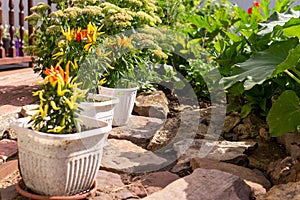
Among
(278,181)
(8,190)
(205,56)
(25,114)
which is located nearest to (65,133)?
(8,190)

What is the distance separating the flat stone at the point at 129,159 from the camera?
88.7 inches

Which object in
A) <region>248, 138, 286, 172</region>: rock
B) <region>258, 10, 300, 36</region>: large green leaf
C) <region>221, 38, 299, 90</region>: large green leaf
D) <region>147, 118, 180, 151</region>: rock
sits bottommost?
<region>248, 138, 286, 172</region>: rock

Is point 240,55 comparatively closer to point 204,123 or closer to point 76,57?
point 204,123

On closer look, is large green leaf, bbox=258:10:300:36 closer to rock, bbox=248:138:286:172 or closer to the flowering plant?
rock, bbox=248:138:286:172

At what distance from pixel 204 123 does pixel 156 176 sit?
0.82m

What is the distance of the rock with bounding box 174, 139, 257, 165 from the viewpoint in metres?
2.35

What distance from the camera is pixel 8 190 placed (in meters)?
1.94

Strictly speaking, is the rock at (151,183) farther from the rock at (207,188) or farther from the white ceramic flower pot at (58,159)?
the white ceramic flower pot at (58,159)

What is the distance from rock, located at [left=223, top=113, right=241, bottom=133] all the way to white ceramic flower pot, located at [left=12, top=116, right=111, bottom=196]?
3.79ft

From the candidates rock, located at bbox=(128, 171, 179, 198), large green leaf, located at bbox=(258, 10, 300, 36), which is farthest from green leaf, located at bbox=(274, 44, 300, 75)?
rock, located at bbox=(128, 171, 179, 198)

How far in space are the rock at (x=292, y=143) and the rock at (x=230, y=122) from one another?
0.36 meters

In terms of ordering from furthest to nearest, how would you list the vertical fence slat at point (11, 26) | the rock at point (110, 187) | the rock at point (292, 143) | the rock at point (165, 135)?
1. the vertical fence slat at point (11, 26)
2. the rock at point (165, 135)
3. the rock at point (292, 143)
4. the rock at point (110, 187)

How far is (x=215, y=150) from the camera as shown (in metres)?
2.41

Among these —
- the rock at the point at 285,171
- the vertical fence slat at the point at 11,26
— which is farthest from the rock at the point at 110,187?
the vertical fence slat at the point at 11,26
